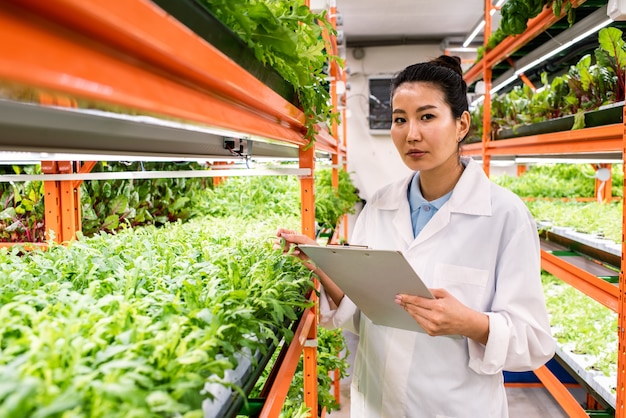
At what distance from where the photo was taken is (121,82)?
0.53 meters

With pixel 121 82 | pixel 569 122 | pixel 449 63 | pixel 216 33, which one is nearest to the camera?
pixel 121 82

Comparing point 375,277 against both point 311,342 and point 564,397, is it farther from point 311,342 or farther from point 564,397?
point 564,397

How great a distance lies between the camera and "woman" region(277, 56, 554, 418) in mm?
1687

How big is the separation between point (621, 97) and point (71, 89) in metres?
3.06

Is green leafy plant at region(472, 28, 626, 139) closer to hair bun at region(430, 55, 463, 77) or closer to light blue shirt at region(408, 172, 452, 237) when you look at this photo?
hair bun at region(430, 55, 463, 77)

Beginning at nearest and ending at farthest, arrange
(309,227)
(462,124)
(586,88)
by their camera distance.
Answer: (462,124) < (309,227) < (586,88)

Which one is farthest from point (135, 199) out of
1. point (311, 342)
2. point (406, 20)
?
point (406, 20)

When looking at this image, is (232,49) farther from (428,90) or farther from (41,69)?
(428,90)

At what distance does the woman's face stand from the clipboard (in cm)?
51

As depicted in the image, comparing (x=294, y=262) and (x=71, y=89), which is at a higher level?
(x=71, y=89)

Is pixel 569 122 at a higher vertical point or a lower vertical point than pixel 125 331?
higher

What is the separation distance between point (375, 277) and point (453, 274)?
484mm

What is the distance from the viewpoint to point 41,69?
0.43m

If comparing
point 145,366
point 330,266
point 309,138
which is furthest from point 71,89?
point 309,138
